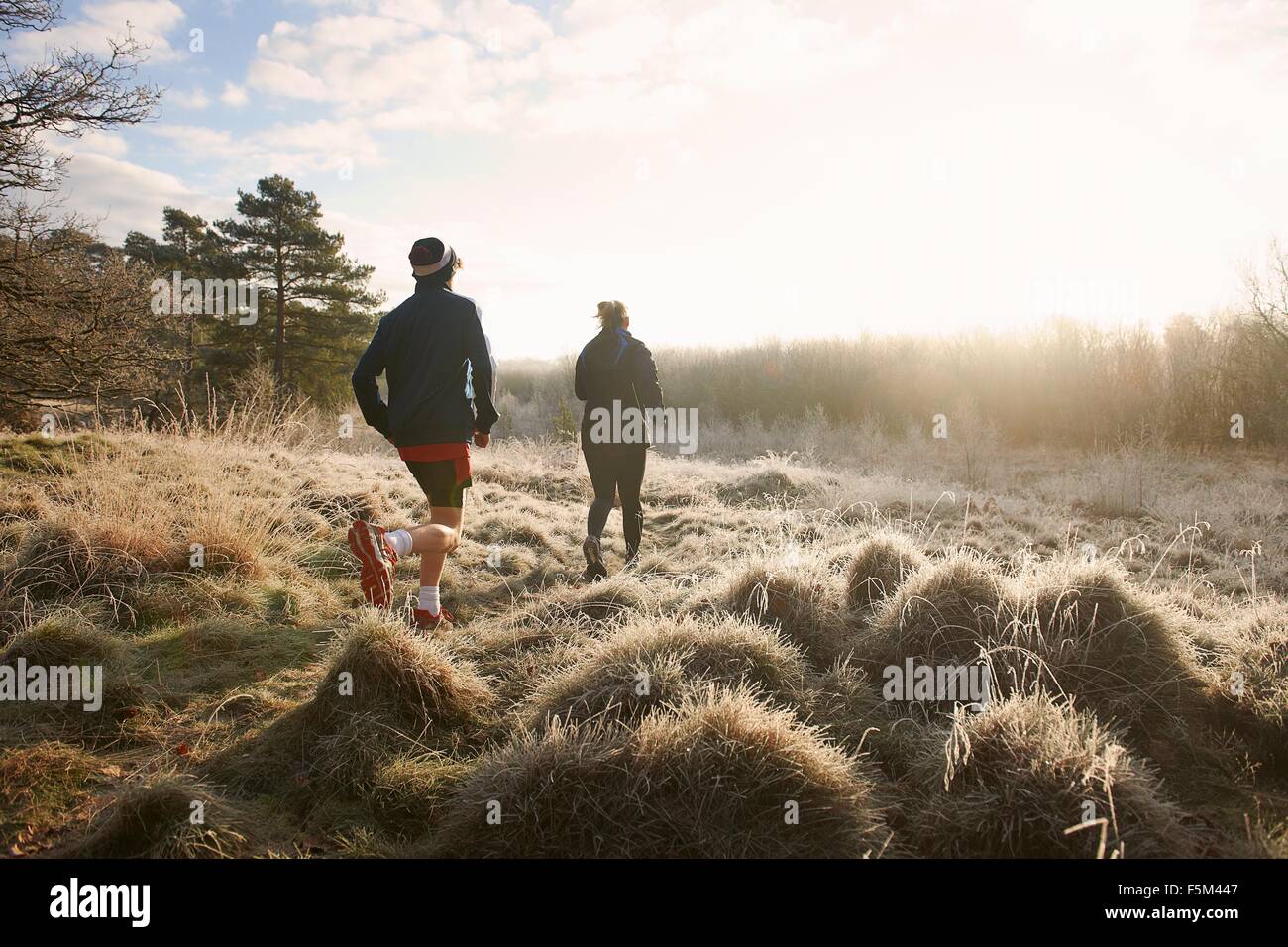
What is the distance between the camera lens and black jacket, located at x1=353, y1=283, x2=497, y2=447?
4.62 m

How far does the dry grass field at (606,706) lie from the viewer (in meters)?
2.54

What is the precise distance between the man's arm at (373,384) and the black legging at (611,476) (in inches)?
82.4

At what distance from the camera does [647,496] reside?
37.4ft

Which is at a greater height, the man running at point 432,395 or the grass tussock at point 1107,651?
the man running at point 432,395

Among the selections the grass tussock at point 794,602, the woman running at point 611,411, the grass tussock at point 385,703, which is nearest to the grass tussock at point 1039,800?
the grass tussock at point 794,602

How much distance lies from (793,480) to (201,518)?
8536 mm

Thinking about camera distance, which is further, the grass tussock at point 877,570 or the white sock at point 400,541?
the grass tussock at point 877,570

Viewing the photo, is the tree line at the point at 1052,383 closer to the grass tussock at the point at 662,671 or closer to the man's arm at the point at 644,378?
the man's arm at the point at 644,378

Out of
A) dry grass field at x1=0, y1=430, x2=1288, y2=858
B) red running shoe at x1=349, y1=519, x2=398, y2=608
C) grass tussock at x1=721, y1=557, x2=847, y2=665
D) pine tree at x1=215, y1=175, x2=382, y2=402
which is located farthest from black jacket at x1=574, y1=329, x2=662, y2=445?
Answer: pine tree at x1=215, y1=175, x2=382, y2=402

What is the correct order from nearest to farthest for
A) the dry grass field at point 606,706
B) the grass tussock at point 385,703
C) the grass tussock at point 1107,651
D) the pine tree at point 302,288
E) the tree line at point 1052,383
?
the dry grass field at point 606,706 < the grass tussock at point 385,703 < the grass tussock at point 1107,651 < the tree line at point 1052,383 < the pine tree at point 302,288

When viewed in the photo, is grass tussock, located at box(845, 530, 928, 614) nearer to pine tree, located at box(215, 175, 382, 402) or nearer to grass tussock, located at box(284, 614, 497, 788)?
grass tussock, located at box(284, 614, 497, 788)
